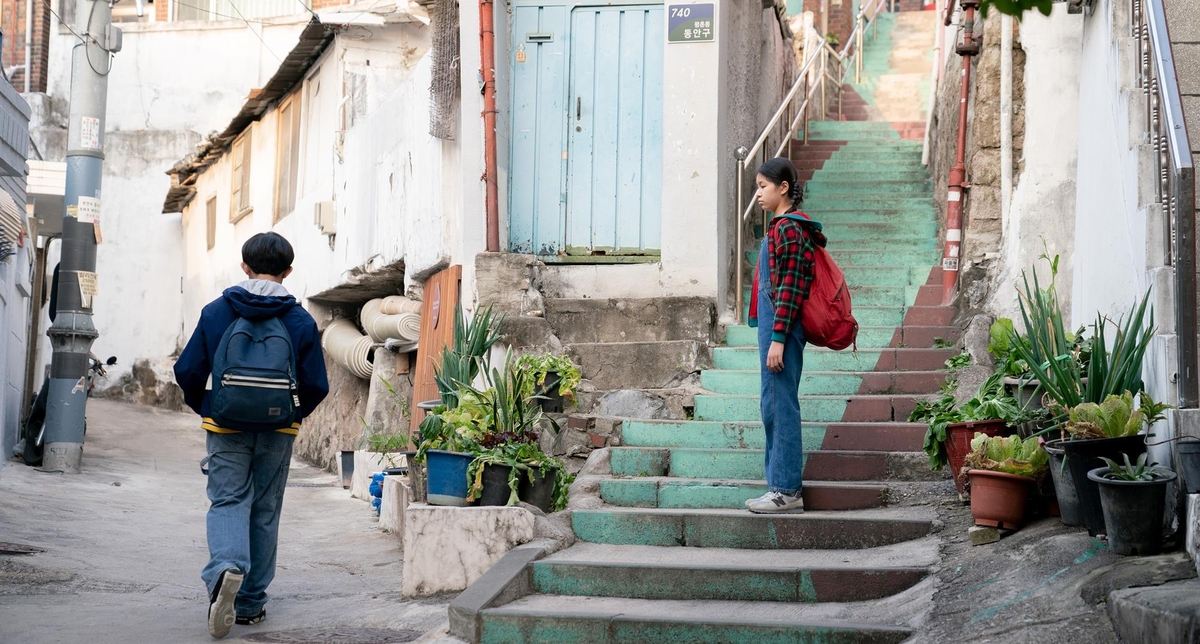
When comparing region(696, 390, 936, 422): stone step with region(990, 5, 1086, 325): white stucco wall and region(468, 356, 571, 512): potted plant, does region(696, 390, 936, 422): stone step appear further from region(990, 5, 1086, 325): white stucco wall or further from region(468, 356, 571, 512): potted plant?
region(468, 356, 571, 512): potted plant

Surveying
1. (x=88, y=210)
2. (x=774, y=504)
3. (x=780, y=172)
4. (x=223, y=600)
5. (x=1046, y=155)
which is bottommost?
(x=223, y=600)

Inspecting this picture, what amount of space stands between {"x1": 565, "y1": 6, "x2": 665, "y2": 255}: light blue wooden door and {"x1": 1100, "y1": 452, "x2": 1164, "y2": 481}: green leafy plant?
16.2 ft

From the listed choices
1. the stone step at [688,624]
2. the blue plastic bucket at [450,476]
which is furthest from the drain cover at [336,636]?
the blue plastic bucket at [450,476]

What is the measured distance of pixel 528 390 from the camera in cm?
658

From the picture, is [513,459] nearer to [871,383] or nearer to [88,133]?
[871,383]

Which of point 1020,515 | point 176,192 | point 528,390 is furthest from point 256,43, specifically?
point 1020,515

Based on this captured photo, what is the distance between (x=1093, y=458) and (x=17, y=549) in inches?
222

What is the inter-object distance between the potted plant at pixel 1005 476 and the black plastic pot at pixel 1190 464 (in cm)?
78

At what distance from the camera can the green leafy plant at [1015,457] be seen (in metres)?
4.79

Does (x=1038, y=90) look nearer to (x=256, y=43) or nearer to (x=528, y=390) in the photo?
(x=528, y=390)

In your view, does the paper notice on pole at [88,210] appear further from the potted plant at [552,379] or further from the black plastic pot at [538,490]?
the black plastic pot at [538,490]

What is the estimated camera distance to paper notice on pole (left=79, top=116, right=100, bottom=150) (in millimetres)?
11484

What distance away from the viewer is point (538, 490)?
19.7 ft

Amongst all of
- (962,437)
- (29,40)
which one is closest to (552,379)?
(962,437)
